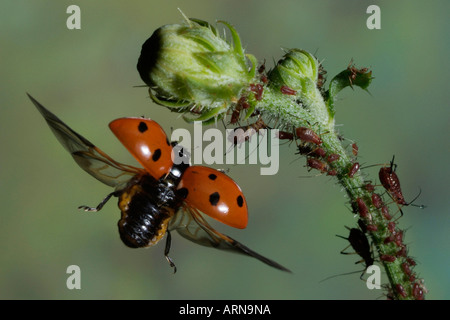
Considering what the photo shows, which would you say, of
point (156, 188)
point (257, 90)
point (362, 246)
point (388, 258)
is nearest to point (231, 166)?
point (362, 246)

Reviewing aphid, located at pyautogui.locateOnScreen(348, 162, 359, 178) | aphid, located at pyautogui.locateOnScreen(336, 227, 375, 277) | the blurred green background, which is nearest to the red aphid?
aphid, located at pyautogui.locateOnScreen(348, 162, 359, 178)

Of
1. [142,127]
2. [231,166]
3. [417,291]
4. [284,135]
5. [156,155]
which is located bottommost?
[417,291]

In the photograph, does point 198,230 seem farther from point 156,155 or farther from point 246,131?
point 246,131

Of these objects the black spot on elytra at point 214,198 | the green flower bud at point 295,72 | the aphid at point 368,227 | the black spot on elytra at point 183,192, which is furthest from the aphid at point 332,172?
the black spot on elytra at point 183,192

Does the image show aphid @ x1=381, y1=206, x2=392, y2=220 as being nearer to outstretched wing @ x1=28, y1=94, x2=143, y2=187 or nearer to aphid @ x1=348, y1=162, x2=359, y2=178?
aphid @ x1=348, y1=162, x2=359, y2=178

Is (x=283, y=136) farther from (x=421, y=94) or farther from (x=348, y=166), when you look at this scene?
(x=421, y=94)

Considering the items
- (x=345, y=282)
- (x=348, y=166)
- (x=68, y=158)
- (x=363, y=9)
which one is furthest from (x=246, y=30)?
(x=348, y=166)
